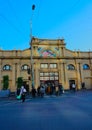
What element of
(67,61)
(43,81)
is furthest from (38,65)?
(67,61)

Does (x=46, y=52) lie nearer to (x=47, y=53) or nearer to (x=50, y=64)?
(x=47, y=53)

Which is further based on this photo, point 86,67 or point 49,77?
point 86,67

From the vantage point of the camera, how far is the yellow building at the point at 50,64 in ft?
150

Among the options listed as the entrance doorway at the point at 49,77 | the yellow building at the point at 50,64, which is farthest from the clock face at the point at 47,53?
the entrance doorway at the point at 49,77

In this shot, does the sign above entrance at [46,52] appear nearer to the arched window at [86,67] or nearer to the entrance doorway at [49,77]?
Answer: the entrance doorway at [49,77]

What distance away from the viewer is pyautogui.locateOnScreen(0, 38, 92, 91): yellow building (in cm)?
4578

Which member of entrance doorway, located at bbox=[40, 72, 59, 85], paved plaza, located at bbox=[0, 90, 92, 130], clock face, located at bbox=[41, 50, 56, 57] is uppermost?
clock face, located at bbox=[41, 50, 56, 57]

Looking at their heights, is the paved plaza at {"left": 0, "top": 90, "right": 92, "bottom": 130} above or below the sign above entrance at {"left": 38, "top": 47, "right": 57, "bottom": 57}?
below

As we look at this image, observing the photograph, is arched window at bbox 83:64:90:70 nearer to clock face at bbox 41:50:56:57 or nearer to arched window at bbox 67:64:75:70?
arched window at bbox 67:64:75:70

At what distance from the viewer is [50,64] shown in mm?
47594

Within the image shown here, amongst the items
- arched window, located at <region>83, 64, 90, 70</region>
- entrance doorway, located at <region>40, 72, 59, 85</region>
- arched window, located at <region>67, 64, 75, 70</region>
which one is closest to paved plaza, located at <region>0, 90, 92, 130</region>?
entrance doorway, located at <region>40, 72, 59, 85</region>

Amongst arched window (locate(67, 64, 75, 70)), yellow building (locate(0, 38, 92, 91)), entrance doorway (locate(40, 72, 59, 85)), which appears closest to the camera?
yellow building (locate(0, 38, 92, 91))

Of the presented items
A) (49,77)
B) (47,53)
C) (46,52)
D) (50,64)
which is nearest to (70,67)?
(50,64)

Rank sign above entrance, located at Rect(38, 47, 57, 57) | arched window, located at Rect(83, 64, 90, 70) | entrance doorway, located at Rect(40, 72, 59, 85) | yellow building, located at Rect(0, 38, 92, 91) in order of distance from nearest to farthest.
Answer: yellow building, located at Rect(0, 38, 92, 91), entrance doorway, located at Rect(40, 72, 59, 85), sign above entrance, located at Rect(38, 47, 57, 57), arched window, located at Rect(83, 64, 90, 70)
